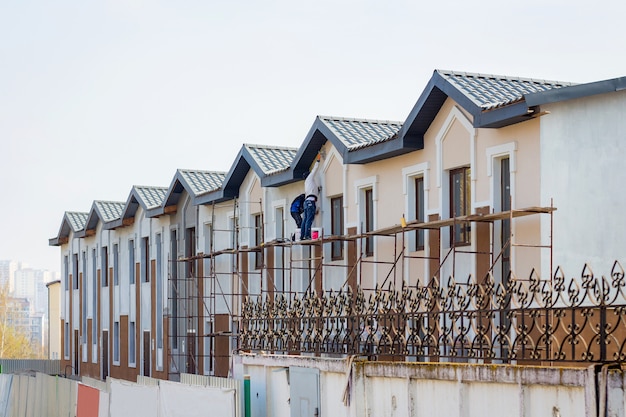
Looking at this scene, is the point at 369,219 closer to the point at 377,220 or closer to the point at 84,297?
the point at 377,220

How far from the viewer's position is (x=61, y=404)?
32812 mm

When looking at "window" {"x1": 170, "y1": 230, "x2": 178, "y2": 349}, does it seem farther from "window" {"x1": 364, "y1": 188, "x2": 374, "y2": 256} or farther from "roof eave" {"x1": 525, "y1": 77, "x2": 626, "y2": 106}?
"roof eave" {"x1": 525, "y1": 77, "x2": 626, "y2": 106}

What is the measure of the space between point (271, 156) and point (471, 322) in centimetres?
1645

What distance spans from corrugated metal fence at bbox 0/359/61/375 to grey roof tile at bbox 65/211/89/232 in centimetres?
739

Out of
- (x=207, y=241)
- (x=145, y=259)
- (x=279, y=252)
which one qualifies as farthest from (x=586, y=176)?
(x=145, y=259)

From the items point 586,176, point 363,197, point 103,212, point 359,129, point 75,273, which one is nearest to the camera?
point 586,176

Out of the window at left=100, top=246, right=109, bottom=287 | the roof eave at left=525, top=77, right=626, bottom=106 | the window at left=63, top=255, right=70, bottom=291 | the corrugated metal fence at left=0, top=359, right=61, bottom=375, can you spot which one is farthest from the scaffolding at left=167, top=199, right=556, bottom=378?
the corrugated metal fence at left=0, top=359, right=61, bottom=375

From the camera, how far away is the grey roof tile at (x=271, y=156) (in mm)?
29531

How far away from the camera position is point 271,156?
3030cm

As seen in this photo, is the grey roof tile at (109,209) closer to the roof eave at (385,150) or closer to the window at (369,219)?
the window at (369,219)

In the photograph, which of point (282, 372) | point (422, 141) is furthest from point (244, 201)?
point (282, 372)

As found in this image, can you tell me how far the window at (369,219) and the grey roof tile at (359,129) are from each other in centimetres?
116

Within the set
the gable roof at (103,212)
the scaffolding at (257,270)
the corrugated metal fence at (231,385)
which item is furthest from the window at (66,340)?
the corrugated metal fence at (231,385)

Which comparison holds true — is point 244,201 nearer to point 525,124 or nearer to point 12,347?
point 525,124
